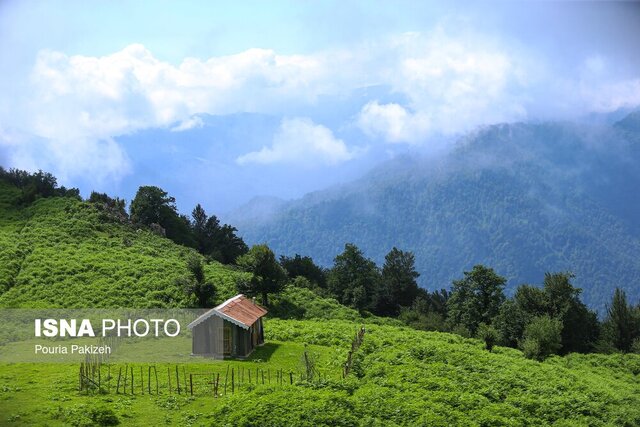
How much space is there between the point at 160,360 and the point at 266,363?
561 cm

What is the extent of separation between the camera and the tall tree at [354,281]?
67.2m

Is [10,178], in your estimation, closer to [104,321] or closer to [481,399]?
[104,321]

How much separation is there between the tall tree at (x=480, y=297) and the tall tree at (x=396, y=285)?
12.6 m

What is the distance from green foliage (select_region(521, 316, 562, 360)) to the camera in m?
44.9

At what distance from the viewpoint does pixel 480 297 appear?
6144 centimetres

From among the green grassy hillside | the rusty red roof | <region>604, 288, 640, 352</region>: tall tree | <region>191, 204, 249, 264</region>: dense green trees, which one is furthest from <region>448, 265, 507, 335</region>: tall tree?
<region>191, 204, 249, 264</region>: dense green trees

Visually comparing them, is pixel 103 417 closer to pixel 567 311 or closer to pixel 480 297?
pixel 480 297

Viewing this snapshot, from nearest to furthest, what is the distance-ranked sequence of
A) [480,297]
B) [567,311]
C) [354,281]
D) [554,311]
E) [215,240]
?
1. [567,311]
2. [554,311]
3. [480,297]
4. [354,281]
5. [215,240]

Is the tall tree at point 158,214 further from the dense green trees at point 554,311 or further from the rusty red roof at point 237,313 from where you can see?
the dense green trees at point 554,311

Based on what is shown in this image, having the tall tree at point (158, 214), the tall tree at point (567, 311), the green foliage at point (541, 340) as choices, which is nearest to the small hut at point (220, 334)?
the green foliage at point (541, 340)

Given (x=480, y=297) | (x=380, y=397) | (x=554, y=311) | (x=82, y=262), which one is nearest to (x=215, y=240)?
(x=82, y=262)

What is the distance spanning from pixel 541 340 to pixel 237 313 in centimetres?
2307

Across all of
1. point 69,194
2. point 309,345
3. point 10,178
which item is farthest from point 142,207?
point 309,345

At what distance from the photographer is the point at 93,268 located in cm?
5259
